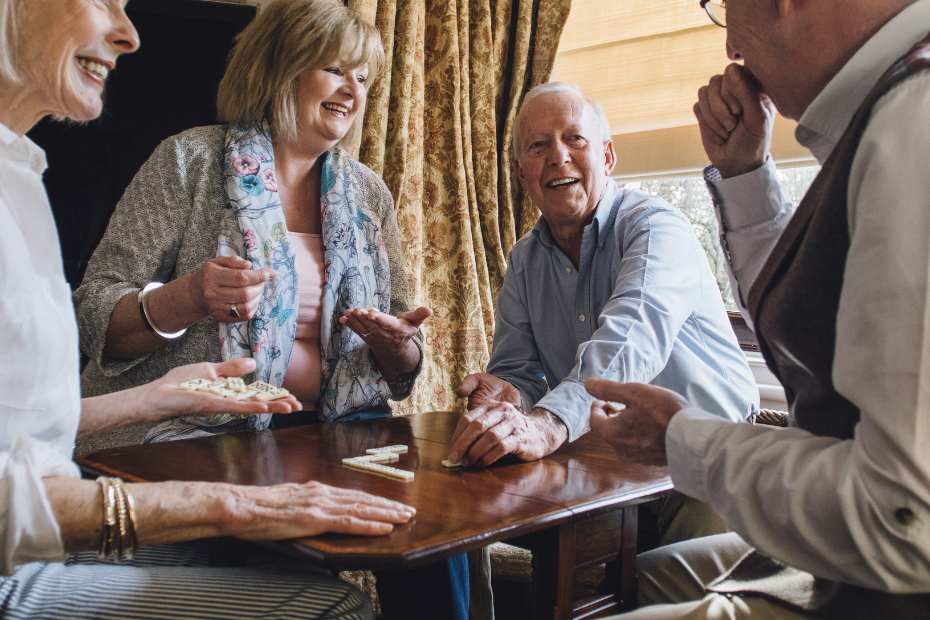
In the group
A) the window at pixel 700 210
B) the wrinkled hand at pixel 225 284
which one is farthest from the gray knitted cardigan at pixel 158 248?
the window at pixel 700 210

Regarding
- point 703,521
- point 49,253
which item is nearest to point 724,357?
point 703,521

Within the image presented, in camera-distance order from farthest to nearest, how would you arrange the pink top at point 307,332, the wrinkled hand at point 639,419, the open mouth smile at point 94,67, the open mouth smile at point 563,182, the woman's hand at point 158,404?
the open mouth smile at point 563,182
the pink top at point 307,332
the woman's hand at point 158,404
the open mouth smile at point 94,67
the wrinkled hand at point 639,419

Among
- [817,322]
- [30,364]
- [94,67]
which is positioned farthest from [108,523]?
[817,322]

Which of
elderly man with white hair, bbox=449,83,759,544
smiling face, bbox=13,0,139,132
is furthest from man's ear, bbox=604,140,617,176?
smiling face, bbox=13,0,139,132

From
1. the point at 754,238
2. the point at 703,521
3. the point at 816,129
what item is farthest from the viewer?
the point at 703,521

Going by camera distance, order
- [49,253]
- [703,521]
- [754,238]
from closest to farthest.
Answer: [49,253]
[754,238]
[703,521]

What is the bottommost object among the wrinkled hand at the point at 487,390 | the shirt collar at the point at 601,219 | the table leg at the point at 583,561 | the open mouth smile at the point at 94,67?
the table leg at the point at 583,561

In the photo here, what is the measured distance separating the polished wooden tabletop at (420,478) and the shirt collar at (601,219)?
0.71 metres

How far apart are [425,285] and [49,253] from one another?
1.93 metres

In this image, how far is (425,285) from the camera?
295 cm

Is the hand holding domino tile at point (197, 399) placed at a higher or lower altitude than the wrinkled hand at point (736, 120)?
lower

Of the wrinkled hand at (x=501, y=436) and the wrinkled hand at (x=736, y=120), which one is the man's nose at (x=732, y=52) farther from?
the wrinkled hand at (x=501, y=436)

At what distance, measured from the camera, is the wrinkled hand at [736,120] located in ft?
4.23

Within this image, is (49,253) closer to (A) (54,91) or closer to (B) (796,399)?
(A) (54,91)
